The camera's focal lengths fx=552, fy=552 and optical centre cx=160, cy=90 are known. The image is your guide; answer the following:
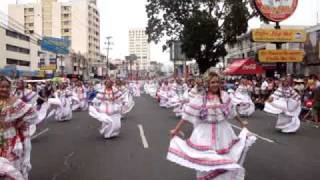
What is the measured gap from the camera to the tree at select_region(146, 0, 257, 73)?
57406 mm

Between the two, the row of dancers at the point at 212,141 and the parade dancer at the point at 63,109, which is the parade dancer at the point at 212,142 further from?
the parade dancer at the point at 63,109

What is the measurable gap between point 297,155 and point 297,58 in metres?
22.6

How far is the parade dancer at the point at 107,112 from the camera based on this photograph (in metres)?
15.3

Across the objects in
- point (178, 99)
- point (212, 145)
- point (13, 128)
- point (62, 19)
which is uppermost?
point (62, 19)

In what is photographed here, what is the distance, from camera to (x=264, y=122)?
20.6 meters

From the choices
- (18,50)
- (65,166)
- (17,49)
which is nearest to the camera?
(65,166)

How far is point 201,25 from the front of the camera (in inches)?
2237

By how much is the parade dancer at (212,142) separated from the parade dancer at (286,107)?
886 cm

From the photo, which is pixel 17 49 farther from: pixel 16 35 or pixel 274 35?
pixel 274 35

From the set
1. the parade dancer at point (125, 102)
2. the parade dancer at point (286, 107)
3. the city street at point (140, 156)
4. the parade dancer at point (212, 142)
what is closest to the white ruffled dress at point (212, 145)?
the parade dancer at point (212, 142)

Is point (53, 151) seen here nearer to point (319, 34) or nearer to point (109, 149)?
point (109, 149)

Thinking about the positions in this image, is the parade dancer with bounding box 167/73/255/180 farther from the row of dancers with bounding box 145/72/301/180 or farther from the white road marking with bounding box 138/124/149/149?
the white road marking with bounding box 138/124/149/149

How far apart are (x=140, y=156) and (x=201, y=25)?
45880mm

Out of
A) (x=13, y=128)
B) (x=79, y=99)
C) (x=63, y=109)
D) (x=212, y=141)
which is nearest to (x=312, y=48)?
(x=79, y=99)
